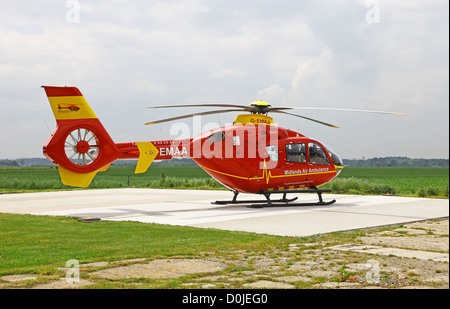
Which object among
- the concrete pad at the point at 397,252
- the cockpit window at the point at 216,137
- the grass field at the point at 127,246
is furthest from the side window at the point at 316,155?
the concrete pad at the point at 397,252

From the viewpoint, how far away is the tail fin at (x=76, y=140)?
15344 mm

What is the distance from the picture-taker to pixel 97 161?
16.0m

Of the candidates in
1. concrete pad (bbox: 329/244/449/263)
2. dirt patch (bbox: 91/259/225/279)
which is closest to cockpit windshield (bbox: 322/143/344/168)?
concrete pad (bbox: 329/244/449/263)

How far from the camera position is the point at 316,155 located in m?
18.2

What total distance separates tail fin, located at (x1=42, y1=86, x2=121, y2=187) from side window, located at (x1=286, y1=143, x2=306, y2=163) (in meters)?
6.07

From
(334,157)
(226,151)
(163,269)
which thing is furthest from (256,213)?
(163,269)

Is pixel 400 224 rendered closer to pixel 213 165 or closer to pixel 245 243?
pixel 245 243

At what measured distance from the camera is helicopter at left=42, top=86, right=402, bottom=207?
50.9 feet

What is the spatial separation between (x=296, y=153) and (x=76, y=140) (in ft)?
25.3

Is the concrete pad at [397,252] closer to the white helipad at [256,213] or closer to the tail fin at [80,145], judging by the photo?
the white helipad at [256,213]

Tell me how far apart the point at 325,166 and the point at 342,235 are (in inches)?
304

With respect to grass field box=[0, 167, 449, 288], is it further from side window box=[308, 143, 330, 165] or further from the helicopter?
side window box=[308, 143, 330, 165]

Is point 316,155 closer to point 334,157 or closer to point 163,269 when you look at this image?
point 334,157
